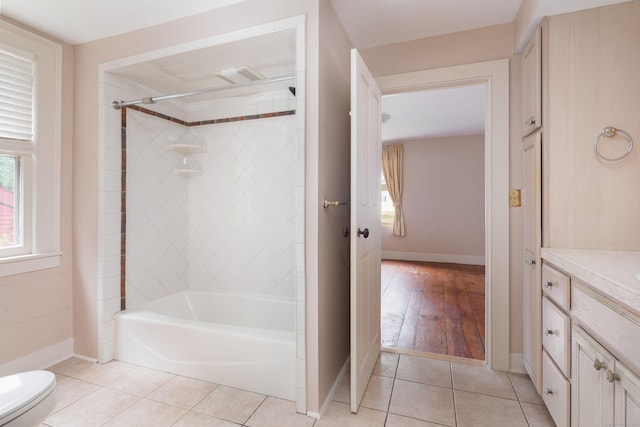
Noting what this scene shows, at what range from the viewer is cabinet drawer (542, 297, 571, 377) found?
4.36 ft

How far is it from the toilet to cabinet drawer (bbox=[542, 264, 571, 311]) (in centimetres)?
218

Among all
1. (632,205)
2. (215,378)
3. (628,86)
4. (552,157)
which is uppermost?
(628,86)

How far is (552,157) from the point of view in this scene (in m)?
1.61

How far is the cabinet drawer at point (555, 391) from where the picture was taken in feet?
4.32

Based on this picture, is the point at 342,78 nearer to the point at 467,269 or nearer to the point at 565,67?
the point at 565,67

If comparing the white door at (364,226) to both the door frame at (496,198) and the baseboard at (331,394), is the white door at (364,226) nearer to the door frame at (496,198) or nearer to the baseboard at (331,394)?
the baseboard at (331,394)

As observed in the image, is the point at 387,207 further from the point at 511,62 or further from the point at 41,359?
the point at 41,359

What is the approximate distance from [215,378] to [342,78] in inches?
83.4

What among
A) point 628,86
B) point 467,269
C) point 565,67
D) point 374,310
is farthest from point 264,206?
point 467,269

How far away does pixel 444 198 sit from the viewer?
20.4 feet

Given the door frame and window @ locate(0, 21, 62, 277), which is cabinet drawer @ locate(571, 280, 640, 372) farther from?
window @ locate(0, 21, 62, 277)

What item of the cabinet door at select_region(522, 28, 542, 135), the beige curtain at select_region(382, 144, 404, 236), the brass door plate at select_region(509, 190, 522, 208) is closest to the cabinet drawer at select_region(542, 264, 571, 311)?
the brass door plate at select_region(509, 190, 522, 208)

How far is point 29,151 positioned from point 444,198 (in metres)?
6.08

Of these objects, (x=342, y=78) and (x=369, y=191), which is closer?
(x=369, y=191)
